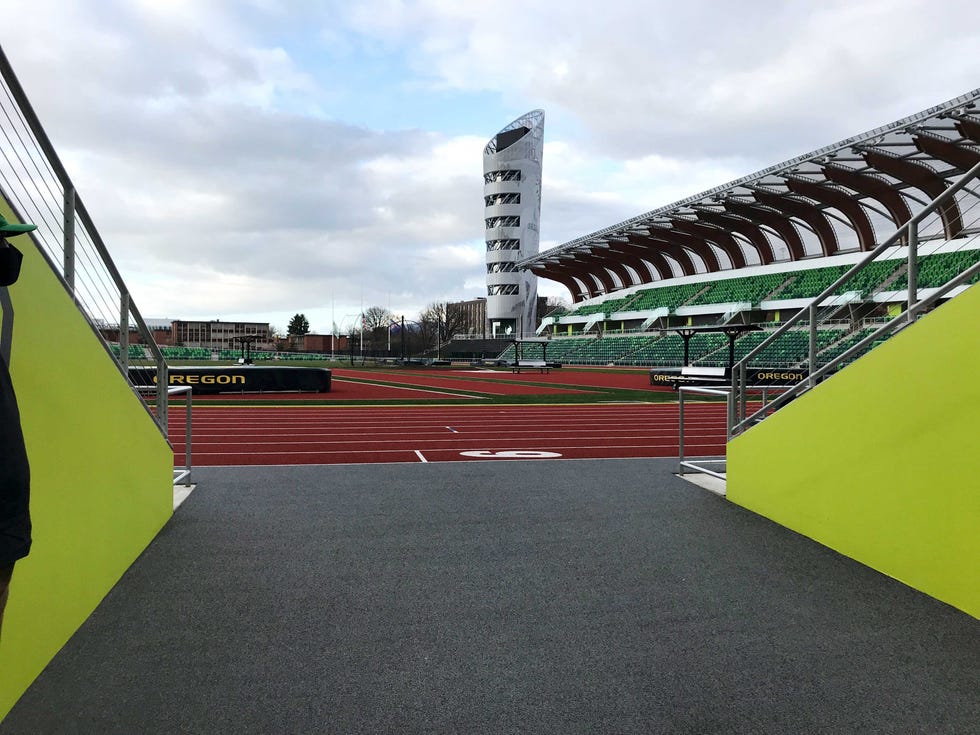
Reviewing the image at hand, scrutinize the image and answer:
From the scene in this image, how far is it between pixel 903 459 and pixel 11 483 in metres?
4.45

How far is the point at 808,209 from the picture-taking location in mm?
49219

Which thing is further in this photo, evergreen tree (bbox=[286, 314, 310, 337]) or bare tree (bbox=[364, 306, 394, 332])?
evergreen tree (bbox=[286, 314, 310, 337])

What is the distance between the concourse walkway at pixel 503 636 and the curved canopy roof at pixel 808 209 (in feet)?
72.3

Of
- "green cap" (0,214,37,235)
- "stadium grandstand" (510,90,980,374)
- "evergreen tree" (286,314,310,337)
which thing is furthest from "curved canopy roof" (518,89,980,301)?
"evergreen tree" (286,314,310,337)

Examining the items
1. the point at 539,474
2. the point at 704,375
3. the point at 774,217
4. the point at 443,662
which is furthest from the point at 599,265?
the point at 443,662

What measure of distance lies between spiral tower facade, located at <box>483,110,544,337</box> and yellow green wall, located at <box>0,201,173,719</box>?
96004mm

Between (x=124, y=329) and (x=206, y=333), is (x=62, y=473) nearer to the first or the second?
(x=124, y=329)

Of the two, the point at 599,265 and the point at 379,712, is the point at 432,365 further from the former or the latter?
the point at 379,712

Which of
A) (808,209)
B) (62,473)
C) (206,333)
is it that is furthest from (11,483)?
(206,333)

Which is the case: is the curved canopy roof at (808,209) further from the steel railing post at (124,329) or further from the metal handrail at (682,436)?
the steel railing post at (124,329)

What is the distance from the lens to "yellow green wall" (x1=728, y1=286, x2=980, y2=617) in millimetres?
3646

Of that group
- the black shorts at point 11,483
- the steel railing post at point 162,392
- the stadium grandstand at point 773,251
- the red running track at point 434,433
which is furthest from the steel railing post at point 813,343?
the stadium grandstand at point 773,251

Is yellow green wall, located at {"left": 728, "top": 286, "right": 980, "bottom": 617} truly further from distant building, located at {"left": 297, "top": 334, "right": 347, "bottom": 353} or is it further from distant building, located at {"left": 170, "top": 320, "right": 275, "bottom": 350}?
distant building, located at {"left": 297, "top": 334, "right": 347, "bottom": 353}

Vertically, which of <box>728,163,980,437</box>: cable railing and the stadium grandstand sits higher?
the stadium grandstand
